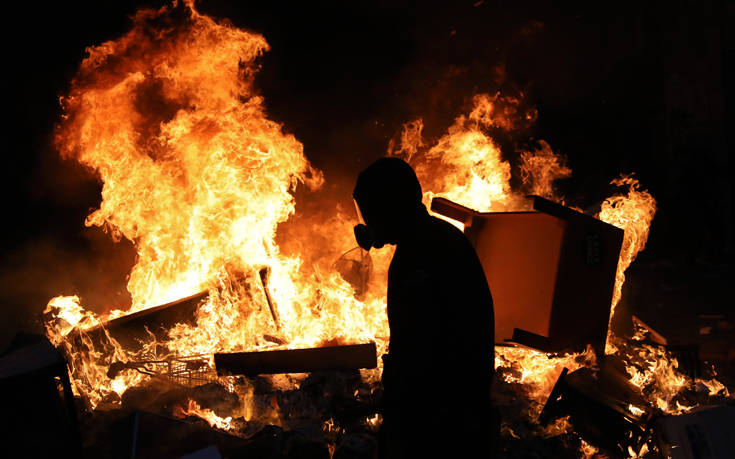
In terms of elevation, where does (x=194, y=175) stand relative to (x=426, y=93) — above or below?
below

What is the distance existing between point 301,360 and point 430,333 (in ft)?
10.5

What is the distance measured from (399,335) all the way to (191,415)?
127 inches

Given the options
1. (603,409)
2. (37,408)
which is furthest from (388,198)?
(603,409)

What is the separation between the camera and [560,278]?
15.6 ft

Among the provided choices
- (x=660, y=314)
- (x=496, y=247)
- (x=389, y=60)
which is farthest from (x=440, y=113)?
(x=660, y=314)

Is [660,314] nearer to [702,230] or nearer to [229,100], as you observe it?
[702,230]

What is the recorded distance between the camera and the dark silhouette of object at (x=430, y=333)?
2152mm

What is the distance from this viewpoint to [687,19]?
34.4ft

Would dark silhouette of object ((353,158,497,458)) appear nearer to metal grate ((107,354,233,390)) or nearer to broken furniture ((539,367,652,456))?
broken furniture ((539,367,652,456))

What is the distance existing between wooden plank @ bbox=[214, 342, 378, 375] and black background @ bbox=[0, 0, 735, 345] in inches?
174

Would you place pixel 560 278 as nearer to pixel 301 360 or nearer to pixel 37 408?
pixel 301 360

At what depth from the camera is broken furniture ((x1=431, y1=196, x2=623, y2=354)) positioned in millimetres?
4742

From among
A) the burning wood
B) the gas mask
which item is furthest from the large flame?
the gas mask

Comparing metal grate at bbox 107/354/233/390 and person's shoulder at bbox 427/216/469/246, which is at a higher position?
person's shoulder at bbox 427/216/469/246
